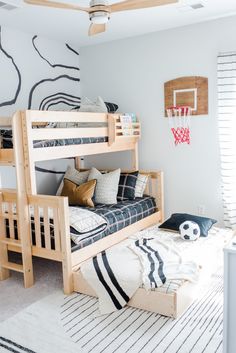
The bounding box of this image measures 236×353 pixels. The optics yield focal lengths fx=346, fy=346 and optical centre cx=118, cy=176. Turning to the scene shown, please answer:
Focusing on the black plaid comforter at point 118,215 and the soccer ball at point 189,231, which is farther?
the soccer ball at point 189,231

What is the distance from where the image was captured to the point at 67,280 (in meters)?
2.86

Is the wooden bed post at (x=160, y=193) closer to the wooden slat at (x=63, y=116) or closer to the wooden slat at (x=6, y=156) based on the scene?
the wooden slat at (x=63, y=116)

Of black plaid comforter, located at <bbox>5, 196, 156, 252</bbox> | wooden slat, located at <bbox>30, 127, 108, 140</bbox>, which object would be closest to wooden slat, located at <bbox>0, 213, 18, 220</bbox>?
black plaid comforter, located at <bbox>5, 196, 156, 252</bbox>

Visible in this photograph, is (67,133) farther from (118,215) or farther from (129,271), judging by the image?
(129,271)

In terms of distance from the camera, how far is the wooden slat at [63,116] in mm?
2982

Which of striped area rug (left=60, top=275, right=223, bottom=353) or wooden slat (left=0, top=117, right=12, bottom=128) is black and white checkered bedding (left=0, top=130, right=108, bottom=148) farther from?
striped area rug (left=60, top=275, right=223, bottom=353)

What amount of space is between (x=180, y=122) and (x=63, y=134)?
156 centimetres

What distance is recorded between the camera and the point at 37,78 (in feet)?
13.6

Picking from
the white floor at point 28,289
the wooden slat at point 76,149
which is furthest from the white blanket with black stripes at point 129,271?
the wooden slat at point 76,149

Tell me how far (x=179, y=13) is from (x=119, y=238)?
2.37 metres

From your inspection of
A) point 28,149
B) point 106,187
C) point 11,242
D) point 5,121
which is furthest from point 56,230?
point 106,187

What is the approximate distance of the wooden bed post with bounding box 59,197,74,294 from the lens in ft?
9.22

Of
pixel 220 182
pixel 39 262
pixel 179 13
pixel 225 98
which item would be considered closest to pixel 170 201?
pixel 220 182

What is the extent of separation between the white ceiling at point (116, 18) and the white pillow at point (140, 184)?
1754mm
